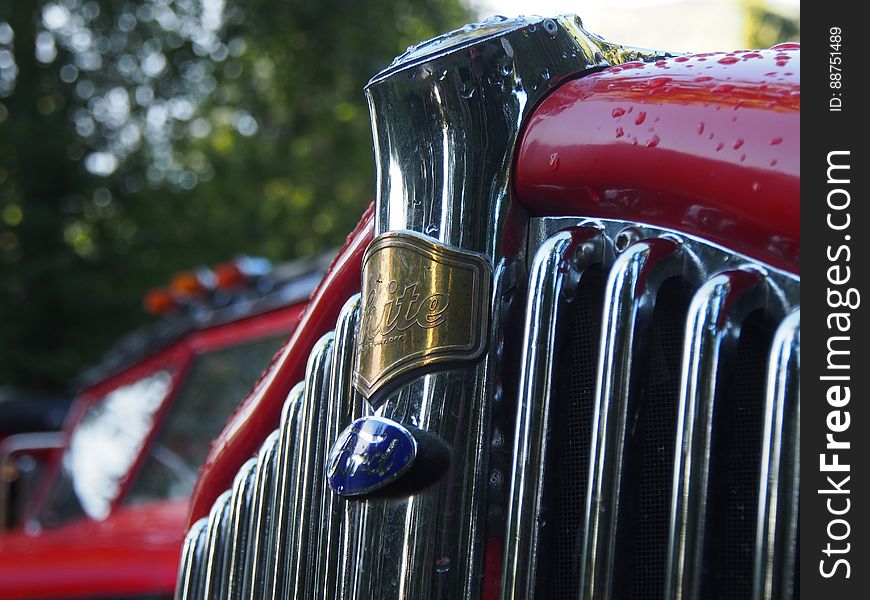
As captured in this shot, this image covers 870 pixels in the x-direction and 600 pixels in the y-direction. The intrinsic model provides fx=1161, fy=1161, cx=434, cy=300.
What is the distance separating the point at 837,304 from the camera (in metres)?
1.02

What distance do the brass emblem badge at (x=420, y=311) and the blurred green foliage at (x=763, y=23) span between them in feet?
92.6

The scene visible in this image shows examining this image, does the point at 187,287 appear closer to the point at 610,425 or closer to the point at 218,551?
the point at 218,551

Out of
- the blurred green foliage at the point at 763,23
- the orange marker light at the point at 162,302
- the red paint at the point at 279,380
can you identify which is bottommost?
the red paint at the point at 279,380

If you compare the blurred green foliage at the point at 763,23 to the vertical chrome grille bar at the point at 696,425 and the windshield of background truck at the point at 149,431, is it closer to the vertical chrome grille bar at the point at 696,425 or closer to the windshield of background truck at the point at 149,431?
the windshield of background truck at the point at 149,431

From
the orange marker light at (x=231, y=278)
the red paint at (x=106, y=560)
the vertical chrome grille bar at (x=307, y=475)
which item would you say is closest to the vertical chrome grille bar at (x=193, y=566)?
the vertical chrome grille bar at (x=307, y=475)

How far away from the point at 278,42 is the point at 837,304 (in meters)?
15.9

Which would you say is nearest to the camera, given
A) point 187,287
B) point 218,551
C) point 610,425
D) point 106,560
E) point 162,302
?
point 610,425

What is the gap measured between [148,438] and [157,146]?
1240 centimetres

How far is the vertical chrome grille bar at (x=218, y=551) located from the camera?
1611 mm

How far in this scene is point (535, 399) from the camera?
122cm

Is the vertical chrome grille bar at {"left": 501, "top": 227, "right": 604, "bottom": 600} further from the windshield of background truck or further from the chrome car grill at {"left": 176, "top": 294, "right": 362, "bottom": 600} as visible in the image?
the windshield of background truck

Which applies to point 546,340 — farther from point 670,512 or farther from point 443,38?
point 443,38

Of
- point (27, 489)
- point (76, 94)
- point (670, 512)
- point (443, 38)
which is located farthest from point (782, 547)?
point (76, 94)

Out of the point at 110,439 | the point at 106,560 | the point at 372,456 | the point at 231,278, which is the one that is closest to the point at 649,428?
the point at 372,456
